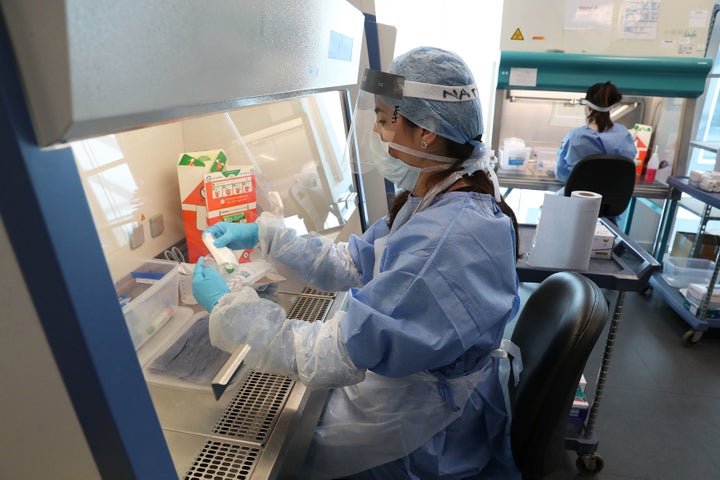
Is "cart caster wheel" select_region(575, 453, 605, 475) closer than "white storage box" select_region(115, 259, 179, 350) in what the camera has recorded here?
No

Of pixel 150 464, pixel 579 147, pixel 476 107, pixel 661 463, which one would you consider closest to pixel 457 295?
pixel 476 107

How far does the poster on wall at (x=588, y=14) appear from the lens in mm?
3589

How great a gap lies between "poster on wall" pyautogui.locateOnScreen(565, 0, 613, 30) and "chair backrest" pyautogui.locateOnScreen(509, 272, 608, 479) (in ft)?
10.3

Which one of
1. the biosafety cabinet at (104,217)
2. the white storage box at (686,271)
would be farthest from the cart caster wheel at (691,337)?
the biosafety cabinet at (104,217)

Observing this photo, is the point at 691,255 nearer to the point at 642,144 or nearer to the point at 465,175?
the point at 642,144

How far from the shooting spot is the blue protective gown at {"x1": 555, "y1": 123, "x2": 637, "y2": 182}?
351 centimetres

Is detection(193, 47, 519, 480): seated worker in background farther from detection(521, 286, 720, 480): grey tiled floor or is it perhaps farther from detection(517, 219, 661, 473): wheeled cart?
detection(521, 286, 720, 480): grey tiled floor

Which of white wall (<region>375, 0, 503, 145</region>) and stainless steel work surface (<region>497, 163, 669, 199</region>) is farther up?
white wall (<region>375, 0, 503, 145</region>)

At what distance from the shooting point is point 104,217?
86cm

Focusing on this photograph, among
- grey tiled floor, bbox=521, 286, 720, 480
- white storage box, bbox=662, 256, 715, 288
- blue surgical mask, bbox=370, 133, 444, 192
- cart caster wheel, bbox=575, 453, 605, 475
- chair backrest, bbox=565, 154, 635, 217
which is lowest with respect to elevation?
grey tiled floor, bbox=521, 286, 720, 480

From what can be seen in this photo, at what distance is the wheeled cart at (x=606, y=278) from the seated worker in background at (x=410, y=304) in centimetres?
62

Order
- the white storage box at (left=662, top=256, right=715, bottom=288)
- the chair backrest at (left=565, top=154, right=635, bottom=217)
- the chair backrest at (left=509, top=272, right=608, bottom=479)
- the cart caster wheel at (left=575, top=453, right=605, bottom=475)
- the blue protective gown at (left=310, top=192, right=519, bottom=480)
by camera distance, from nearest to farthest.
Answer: the blue protective gown at (left=310, top=192, right=519, bottom=480) < the chair backrest at (left=509, top=272, right=608, bottom=479) < the cart caster wheel at (left=575, top=453, right=605, bottom=475) < the chair backrest at (left=565, top=154, right=635, bottom=217) < the white storage box at (left=662, top=256, right=715, bottom=288)

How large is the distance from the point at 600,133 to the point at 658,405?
79.9 inches

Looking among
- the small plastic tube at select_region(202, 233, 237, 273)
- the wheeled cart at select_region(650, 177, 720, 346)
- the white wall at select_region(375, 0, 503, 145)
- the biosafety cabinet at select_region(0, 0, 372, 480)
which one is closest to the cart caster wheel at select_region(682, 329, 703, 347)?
the wheeled cart at select_region(650, 177, 720, 346)
